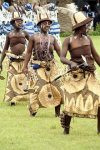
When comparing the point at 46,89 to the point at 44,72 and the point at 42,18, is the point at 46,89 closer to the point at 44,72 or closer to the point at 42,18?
the point at 44,72

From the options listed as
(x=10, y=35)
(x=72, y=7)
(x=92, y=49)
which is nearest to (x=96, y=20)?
(x=72, y=7)

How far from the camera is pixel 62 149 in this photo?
9.86 metres

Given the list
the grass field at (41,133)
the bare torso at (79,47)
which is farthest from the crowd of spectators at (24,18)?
the bare torso at (79,47)

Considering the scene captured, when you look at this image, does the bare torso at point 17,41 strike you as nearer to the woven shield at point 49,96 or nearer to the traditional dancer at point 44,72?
the traditional dancer at point 44,72

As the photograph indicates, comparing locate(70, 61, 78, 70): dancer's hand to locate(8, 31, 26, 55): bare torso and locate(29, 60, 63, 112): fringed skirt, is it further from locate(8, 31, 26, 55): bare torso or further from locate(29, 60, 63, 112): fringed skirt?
locate(8, 31, 26, 55): bare torso

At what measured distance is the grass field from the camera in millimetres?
10141

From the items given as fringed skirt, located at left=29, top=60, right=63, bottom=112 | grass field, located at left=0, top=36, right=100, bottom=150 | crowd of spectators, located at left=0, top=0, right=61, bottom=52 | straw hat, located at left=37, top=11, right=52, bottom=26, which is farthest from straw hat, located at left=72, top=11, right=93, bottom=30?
crowd of spectators, located at left=0, top=0, right=61, bottom=52

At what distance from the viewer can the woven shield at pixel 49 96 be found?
12930mm

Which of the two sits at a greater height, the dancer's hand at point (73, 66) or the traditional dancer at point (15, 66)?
the dancer's hand at point (73, 66)

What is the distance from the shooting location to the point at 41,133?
11.2m

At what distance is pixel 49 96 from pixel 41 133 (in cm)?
181

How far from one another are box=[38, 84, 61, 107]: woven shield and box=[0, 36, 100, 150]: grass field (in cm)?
24

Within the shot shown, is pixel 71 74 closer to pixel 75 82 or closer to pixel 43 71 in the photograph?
pixel 75 82

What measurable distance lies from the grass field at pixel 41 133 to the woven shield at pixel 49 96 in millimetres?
238
